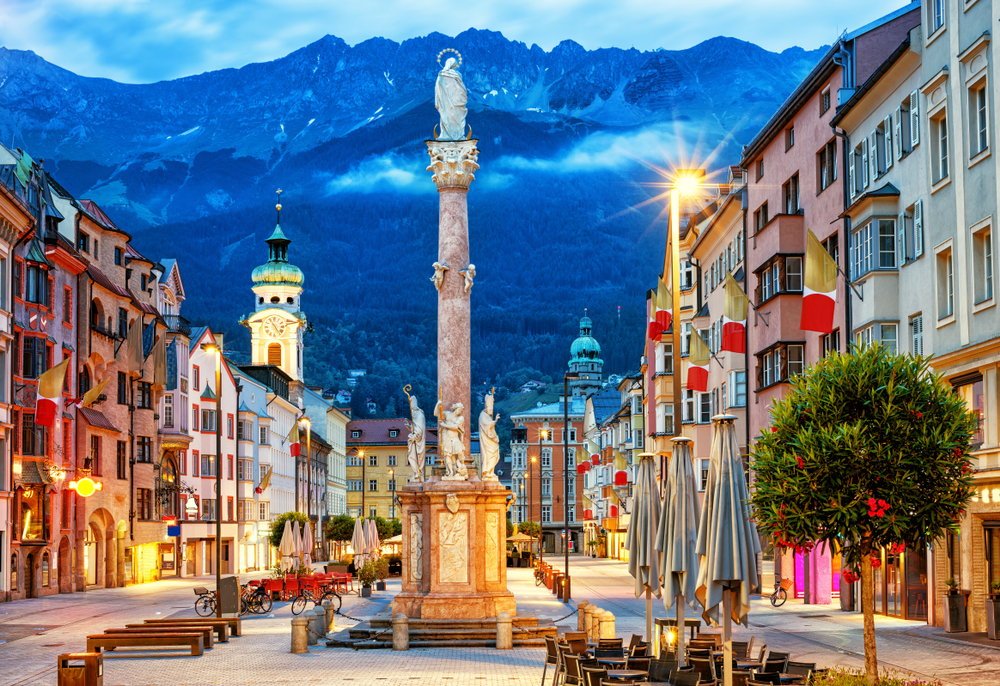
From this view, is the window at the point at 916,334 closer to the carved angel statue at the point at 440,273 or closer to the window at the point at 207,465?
the carved angel statue at the point at 440,273

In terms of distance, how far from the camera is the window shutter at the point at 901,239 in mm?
39375

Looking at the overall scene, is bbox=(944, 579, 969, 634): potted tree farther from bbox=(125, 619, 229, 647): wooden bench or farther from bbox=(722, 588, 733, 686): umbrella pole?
bbox=(125, 619, 229, 647): wooden bench

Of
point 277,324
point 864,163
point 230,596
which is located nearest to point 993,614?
point 864,163

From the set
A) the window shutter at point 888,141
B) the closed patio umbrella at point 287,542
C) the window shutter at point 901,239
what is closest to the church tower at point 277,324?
the closed patio umbrella at point 287,542

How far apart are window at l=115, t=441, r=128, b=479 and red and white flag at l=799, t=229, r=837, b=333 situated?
44.7 m

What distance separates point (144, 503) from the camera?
2975 inches

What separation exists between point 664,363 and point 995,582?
48808 mm

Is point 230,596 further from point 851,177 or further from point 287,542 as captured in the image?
point 851,177

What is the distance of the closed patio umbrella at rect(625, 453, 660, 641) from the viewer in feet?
91.0

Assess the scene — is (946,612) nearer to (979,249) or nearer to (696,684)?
(979,249)

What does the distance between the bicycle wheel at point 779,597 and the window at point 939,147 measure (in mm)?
17647

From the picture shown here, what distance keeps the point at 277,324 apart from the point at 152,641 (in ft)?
374

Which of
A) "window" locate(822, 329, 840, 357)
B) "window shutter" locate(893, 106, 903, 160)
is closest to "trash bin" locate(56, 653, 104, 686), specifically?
"window shutter" locate(893, 106, 903, 160)

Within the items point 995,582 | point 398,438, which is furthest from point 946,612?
point 398,438
